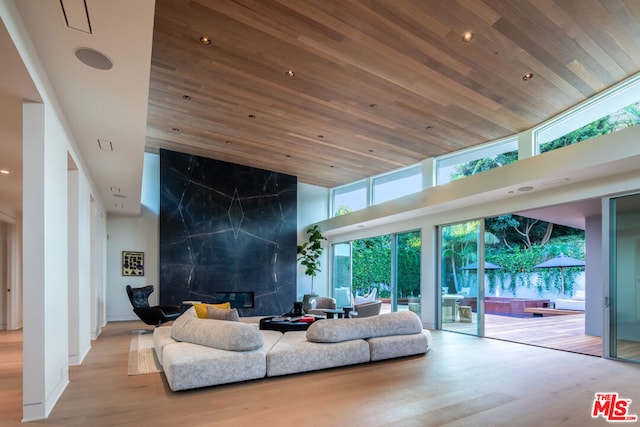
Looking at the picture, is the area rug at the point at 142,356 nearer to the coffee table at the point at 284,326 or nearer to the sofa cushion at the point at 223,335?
the sofa cushion at the point at 223,335

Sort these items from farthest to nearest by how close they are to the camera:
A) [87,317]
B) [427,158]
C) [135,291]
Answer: [427,158], [135,291], [87,317]

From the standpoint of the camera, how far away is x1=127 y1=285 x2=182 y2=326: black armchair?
7.16m

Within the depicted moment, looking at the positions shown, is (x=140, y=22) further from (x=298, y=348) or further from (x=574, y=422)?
(x=574, y=422)

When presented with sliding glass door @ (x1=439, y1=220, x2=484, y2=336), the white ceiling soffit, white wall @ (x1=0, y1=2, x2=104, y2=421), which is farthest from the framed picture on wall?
sliding glass door @ (x1=439, y1=220, x2=484, y2=336)

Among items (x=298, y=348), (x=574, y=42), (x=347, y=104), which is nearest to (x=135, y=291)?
(x=298, y=348)

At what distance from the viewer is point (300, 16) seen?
3826 mm

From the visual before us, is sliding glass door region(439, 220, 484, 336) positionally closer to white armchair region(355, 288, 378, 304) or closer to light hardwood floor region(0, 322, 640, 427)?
light hardwood floor region(0, 322, 640, 427)

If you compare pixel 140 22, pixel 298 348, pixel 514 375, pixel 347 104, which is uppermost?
pixel 347 104

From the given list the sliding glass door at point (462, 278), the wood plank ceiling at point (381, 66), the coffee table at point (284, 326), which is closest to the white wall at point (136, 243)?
the wood plank ceiling at point (381, 66)

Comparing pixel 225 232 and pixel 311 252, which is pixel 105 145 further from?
pixel 311 252

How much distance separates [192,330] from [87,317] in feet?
6.76

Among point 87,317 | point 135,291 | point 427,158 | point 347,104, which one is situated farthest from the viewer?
point 427,158

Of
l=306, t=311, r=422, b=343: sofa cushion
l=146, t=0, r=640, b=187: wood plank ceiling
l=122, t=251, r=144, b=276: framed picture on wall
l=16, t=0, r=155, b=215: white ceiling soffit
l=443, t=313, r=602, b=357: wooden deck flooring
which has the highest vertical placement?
l=146, t=0, r=640, b=187: wood plank ceiling

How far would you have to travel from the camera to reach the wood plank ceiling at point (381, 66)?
3.77 m
